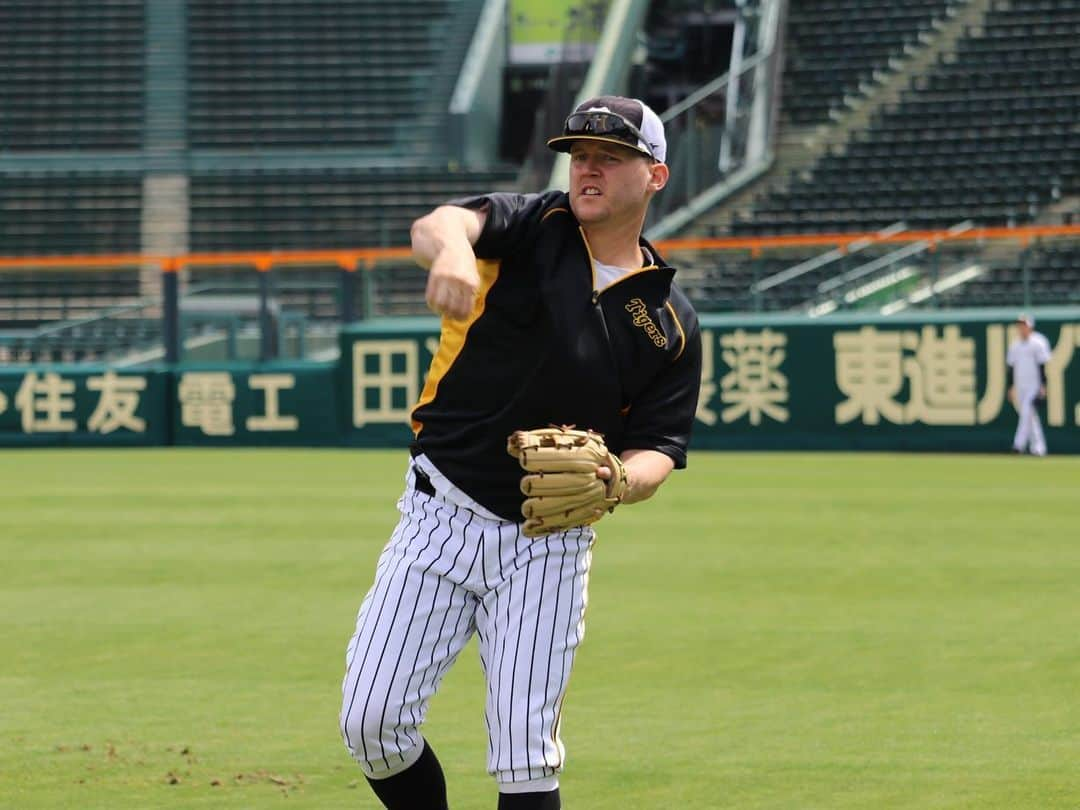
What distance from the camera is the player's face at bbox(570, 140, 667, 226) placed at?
4488 mm

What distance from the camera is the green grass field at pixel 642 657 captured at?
6.07 meters

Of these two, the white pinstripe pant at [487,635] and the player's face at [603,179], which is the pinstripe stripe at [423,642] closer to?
the white pinstripe pant at [487,635]

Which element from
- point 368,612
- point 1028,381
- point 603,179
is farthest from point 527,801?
Answer: point 1028,381

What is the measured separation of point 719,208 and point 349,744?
25.5 m

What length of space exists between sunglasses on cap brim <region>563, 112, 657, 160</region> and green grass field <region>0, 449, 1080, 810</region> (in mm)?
2266

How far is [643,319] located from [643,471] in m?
0.37

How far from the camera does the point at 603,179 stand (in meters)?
4.51

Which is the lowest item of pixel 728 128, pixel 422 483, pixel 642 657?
pixel 642 657

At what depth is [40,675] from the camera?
7.81 metres

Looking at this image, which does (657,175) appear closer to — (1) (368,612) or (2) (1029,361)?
(1) (368,612)

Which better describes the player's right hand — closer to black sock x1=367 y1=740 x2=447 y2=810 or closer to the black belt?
the black belt

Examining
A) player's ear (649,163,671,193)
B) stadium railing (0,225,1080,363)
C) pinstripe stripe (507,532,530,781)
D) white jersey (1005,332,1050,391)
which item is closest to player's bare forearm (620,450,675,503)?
pinstripe stripe (507,532,530,781)

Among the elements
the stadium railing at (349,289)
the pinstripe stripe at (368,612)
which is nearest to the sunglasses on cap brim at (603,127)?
the pinstripe stripe at (368,612)

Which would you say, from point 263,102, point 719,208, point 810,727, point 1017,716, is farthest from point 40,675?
point 263,102
